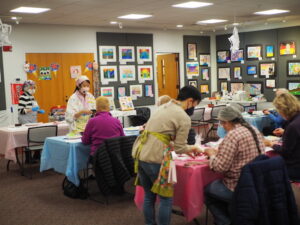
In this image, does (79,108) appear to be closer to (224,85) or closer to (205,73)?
(205,73)

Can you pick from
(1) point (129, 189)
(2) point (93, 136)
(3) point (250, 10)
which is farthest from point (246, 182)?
(3) point (250, 10)

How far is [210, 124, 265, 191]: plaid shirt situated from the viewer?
3026 millimetres

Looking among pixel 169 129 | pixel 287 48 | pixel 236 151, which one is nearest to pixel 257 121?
pixel 236 151

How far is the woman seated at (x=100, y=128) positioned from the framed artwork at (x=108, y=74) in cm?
520

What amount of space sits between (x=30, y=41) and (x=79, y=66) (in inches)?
49.2

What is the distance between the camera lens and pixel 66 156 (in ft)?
16.1

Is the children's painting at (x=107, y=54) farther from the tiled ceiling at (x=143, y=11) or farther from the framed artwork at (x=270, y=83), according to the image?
the framed artwork at (x=270, y=83)

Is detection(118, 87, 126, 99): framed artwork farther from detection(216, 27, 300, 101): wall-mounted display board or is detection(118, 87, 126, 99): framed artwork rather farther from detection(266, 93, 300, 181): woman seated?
detection(266, 93, 300, 181): woman seated

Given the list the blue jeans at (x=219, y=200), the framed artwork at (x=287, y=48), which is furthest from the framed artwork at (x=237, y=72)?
the blue jeans at (x=219, y=200)

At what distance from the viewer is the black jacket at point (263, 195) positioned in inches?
112

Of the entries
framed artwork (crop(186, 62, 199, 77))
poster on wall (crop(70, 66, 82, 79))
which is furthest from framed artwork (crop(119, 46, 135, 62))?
framed artwork (crop(186, 62, 199, 77))

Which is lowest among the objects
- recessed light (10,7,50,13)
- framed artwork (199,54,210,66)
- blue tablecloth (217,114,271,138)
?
blue tablecloth (217,114,271,138)

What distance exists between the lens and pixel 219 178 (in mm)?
3516

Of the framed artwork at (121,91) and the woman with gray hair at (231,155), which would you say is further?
the framed artwork at (121,91)
